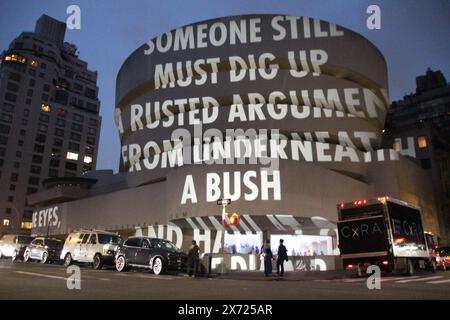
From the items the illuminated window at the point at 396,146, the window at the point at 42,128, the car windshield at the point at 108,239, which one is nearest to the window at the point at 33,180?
the window at the point at 42,128

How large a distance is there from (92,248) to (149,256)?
15.1 feet

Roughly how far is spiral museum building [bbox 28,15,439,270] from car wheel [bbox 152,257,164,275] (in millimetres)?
15742

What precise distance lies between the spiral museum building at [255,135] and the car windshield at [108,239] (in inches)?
512

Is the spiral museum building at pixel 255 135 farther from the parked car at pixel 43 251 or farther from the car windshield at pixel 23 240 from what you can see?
the car windshield at pixel 23 240

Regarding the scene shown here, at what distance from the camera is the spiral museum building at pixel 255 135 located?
3594 cm

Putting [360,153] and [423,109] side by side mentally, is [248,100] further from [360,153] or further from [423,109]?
[423,109]

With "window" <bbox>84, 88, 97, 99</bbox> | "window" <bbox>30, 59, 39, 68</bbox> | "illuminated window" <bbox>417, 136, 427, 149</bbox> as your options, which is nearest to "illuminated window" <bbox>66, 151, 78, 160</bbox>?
"window" <bbox>84, 88, 97, 99</bbox>

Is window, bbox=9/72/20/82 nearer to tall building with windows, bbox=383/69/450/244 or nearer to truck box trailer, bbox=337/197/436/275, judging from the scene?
tall building with windows, bbox=383/69/450/244

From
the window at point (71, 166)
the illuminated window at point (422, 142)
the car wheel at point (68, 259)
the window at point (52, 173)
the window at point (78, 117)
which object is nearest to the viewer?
the car wheel at point (68, 259)

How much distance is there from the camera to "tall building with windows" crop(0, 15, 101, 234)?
3681 inches

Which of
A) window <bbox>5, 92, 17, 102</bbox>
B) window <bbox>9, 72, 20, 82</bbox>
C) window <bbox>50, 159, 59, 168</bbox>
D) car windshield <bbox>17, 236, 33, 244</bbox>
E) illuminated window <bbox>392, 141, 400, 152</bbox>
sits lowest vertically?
car windshield <bbox>17, 236, 33, 244</bbox>

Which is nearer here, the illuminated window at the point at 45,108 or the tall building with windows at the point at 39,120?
the tall building with windows at the point at 39,120

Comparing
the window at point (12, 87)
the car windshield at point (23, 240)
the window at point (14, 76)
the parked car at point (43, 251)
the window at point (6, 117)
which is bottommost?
the parked car at point (43, 251)

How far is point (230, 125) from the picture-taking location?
135 ft
